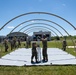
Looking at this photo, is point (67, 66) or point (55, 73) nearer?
point (55, 73)

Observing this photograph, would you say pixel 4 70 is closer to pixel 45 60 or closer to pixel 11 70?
pixel 11 70

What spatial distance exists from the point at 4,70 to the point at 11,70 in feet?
1.14

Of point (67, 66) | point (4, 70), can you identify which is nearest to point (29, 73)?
point (4, 70)

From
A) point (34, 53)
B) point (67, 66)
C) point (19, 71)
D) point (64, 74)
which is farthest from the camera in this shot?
point (34, 53)

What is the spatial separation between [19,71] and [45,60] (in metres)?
4.09

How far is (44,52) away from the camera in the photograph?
575 inches

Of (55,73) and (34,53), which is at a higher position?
(34,53)

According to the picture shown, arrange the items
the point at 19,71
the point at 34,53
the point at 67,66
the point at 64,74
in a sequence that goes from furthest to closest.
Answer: the point at 34,53, the point at 67,66, the point at 19,71, the point at 64,74

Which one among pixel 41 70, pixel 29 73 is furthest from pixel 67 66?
pixel 29 73

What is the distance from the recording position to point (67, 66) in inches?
490

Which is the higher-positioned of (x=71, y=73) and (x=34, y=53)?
(x=34, y=53)

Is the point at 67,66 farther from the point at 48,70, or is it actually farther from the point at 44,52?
the point at 44,52

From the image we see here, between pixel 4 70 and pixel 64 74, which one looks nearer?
pixel 64 74

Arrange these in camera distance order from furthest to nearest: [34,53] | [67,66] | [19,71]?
1. [34,53]
2. [67,66]
3. [19,71]
